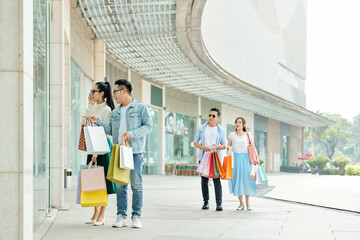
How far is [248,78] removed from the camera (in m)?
36.2

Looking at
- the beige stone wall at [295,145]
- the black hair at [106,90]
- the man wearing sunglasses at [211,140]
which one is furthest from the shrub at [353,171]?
the black hair at [106,90]

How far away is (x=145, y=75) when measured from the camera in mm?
29969

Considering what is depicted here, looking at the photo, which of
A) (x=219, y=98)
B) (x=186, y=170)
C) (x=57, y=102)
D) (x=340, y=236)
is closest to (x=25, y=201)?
(x=340, y=236)

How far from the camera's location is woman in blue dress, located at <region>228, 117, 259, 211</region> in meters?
10.1

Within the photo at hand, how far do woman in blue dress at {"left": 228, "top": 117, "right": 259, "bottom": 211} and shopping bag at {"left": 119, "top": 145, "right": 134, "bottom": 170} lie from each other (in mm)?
3750

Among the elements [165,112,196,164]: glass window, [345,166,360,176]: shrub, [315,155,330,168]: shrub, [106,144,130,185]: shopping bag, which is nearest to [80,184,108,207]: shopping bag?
[106,144,130,185]: shopping bag

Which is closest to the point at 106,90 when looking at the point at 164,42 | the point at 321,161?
the point at 164,42

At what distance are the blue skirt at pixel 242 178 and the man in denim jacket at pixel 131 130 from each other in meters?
3.27

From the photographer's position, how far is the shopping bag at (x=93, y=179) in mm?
6824

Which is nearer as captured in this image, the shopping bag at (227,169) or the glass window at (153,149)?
the shopping bag at (227,169)

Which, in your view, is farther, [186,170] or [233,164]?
[186,170]

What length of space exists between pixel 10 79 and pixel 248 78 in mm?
32282

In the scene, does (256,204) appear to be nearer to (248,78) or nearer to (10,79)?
(10,79)

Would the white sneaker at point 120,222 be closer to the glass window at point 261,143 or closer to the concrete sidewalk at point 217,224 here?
the concrete sidewalk at point 217,224
